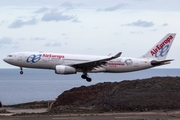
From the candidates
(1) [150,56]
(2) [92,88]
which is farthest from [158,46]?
(2) [92,88]

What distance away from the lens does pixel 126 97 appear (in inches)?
1957

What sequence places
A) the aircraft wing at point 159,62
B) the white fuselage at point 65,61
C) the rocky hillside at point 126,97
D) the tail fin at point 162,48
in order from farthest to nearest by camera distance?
the tail fin at point 162,48 < the aircraft wing at point 159,62 < the white fuselage at point 65,61 < the rocky hillside at point 126,97

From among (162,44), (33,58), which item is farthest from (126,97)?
(162,44)

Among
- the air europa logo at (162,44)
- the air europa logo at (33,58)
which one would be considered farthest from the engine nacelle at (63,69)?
the air europa logo at (162,44)

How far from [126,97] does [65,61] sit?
43.7ft

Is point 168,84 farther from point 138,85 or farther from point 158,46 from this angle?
point 158,46

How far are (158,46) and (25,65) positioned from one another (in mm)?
17270

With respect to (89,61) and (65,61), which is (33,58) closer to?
(65,61)

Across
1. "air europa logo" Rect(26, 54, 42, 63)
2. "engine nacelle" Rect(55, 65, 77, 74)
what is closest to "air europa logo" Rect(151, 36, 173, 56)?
"engine nacelle" Rect(55, 65, 77, 74)

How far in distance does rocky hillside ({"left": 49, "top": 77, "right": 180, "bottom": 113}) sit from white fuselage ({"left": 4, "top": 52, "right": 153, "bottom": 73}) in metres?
2.95

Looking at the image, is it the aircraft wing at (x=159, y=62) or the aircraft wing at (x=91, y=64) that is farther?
the aircraft wing at (x=159, y=62)

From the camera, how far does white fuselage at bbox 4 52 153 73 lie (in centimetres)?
5987

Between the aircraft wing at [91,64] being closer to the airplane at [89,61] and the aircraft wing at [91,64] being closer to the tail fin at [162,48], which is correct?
the airplane at [89,61]

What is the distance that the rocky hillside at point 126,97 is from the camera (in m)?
46.8
